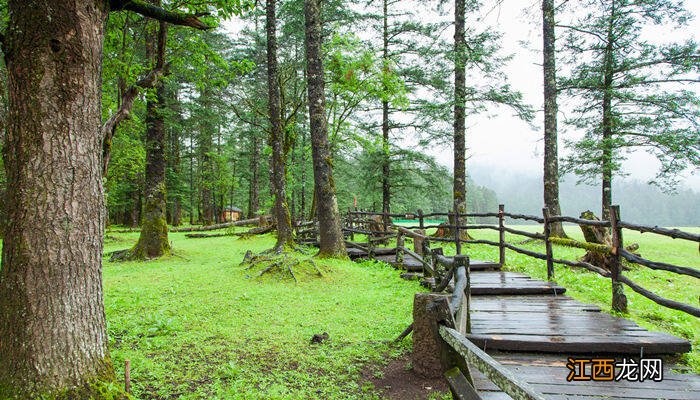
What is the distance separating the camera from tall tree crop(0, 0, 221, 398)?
2584 mm

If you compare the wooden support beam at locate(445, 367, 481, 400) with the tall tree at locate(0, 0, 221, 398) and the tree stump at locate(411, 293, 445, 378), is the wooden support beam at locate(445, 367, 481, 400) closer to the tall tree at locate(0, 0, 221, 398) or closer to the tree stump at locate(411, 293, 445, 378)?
the tree stump at locate(411, 293, 445, 378)

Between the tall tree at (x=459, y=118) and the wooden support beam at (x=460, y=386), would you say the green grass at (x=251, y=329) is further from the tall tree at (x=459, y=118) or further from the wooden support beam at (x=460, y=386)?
the tall tree at (x=459, y=118)

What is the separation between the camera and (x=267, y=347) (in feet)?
14.6

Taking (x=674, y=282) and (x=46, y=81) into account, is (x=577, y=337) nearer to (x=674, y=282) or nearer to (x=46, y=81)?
(x=46, y=81)

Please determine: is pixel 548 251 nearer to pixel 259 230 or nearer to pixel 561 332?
pixel 561 332

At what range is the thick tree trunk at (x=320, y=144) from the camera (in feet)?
33.2

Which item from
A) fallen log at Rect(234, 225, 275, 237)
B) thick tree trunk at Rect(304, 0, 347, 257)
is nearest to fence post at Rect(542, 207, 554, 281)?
thick tree trunk at Rect(304, 0, 347, 257)

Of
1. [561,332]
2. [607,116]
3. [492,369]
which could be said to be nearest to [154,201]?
[561,332]

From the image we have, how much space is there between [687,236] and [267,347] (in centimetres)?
504

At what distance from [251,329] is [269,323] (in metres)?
0.34

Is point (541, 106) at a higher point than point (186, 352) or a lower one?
higher

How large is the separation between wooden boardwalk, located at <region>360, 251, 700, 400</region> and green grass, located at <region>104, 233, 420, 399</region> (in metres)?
1.17

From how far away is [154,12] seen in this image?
3.36 m

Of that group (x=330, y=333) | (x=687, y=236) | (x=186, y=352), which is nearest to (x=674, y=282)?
(x=687, y=236)
